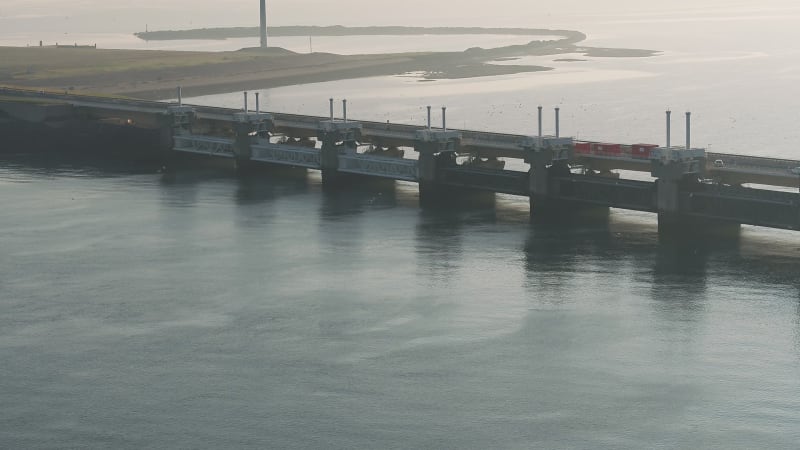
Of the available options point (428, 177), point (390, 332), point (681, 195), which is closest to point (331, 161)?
point (428, 177)

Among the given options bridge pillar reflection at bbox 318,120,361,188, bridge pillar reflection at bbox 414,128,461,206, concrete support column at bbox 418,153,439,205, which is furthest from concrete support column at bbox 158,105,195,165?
concrete support column at bbox 418,153,439,205

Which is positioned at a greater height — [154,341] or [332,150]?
[332,150]

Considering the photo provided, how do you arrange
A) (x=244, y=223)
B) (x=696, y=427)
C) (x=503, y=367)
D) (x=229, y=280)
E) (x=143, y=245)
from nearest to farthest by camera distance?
(x=696, y=427), (x=503, y=367), (x=229, y=280), (x=143, y=245), (x=244, y=223)

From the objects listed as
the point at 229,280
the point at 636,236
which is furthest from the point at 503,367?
the point at 636,236

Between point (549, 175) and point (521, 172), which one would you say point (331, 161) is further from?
point (549, 175)

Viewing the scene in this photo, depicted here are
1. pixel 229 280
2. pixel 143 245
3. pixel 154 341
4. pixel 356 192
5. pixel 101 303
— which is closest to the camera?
pixel 154 341

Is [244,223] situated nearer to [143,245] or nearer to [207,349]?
[143,245]

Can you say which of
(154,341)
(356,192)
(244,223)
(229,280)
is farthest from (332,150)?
(154,341)

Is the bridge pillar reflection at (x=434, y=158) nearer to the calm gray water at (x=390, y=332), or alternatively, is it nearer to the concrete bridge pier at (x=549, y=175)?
the calm gray water at (x=390, y=332)

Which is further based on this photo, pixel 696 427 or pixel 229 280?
pixel 229 280
